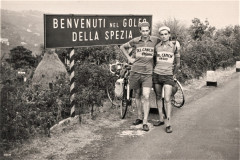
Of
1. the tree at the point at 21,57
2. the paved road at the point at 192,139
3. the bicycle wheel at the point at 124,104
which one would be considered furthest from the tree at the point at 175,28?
the bicycle wheel at the point at 124,104

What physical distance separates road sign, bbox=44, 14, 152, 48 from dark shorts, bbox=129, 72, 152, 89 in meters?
1.44

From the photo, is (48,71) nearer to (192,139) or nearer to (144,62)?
(144,62)

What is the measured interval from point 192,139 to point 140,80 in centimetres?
146

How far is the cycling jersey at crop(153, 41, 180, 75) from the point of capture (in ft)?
22.8

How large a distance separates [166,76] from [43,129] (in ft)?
8.07

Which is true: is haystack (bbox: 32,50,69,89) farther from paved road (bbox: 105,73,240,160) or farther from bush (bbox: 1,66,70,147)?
paved road (bbox: 105,73,240,160)

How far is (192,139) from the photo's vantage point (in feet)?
22.1

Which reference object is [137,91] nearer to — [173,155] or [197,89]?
[173,155]

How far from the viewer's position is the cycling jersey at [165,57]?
6.95 m

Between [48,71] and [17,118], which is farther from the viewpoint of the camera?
[48,71]

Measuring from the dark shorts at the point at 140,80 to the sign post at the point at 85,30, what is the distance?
1.40m

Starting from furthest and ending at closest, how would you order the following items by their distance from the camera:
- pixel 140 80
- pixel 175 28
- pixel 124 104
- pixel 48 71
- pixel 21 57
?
pixel 21 57 → pixel 175 28 → pixel 48 71 → pixel 124 104 → pixel 140 80

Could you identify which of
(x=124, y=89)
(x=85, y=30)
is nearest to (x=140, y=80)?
(x=124, y=89)

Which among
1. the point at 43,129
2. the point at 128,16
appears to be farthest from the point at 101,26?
the point at 43,129
